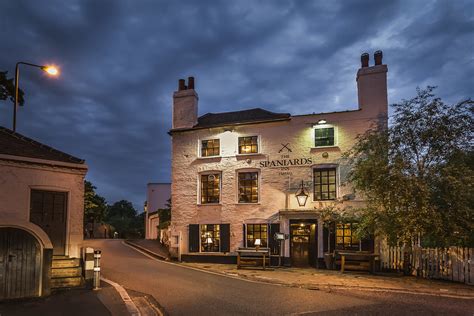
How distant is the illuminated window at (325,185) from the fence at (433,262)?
11.6 ft

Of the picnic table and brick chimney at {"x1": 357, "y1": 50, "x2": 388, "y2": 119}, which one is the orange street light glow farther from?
brick chimney at {"x1": 357, "y1": 50, "x2": 388, "y2": 119}

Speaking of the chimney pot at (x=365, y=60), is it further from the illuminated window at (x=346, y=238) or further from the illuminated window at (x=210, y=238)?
the illuminated window at (x=210, y=238)

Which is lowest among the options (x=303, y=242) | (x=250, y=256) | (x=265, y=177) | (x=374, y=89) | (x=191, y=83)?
(x=250, y=256)

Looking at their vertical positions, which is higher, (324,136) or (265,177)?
(324,136)

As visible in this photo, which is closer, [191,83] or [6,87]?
[6,87]

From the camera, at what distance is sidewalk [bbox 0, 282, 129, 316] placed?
28.9ft

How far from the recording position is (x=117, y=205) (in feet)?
243

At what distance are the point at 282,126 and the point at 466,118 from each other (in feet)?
28.9

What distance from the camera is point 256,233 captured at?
21.3m

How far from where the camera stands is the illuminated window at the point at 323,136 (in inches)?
808

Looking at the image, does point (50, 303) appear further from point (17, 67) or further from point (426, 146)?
point (426, 146)

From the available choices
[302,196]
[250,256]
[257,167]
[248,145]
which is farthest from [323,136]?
[250,256]

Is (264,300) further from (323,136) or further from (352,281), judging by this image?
(323,136)

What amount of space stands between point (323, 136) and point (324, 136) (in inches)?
1.9
